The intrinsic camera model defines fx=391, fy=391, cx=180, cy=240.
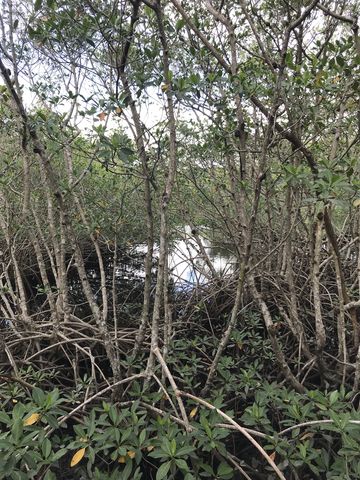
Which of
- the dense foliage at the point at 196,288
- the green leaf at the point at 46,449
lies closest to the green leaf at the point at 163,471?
the dense foliage at the point at 196,288

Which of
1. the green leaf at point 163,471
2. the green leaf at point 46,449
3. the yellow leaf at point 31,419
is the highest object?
the yellow leaf at point 31,419

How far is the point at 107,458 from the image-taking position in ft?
5.83

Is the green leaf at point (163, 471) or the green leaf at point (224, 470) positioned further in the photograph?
the green leaf at point (224, 470)

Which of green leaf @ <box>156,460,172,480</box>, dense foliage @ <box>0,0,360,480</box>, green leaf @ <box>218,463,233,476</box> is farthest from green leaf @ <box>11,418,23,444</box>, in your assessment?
green leaf @ <box>218,463,233,476</box>

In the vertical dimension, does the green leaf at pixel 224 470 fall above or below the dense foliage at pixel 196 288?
below

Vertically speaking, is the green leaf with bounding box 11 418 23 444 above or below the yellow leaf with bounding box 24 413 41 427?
above

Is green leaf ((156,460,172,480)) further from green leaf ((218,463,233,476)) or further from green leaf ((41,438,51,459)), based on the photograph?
green leaf ((41,438,51,459))

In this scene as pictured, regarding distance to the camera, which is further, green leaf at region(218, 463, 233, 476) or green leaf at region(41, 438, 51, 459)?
green leaf at region(218, 463, 233, 476)

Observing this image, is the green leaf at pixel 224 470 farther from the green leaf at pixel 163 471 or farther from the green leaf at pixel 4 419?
the green leaf at pixel 4 419

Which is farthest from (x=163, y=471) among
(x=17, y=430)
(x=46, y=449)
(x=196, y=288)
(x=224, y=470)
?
(x=196, y=288)

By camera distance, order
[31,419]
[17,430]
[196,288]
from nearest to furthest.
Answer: [17,430] → [31,419] → [196,288]

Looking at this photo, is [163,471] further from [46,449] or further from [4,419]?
[4,419]

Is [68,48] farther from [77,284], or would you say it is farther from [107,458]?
[77,284]

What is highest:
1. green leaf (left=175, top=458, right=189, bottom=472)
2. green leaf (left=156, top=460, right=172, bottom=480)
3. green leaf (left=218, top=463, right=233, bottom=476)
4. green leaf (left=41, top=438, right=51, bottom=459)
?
green leaf (left=41, top=438, right=51, bottom=459)
